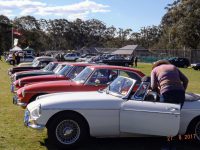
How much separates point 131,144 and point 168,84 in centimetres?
146

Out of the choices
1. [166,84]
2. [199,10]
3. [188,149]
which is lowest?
[188,149]

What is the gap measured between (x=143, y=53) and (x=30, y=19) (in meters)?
60.2

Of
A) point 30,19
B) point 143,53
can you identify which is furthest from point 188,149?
point 30,19

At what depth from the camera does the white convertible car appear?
7.48 m

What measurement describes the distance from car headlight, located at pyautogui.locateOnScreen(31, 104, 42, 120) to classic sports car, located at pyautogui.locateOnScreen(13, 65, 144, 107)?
3.36 metres

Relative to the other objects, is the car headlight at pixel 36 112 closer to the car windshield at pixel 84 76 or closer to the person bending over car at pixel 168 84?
the person bending over car at pixel 168 84

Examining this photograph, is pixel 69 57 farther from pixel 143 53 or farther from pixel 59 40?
pixel 59 40

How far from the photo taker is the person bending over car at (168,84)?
7.71 m

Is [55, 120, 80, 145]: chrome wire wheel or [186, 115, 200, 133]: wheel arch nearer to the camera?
[55, 120, 80, 145]: chrome wire wheel

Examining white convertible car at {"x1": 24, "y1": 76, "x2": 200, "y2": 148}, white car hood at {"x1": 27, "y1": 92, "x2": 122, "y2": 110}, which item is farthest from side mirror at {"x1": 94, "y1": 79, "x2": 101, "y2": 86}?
white convertible car at {"x1": 24, "y1": 76, "x2": 200, "y2": 148}

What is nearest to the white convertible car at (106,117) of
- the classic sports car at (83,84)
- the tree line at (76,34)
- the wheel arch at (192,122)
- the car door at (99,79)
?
the wheel arch at (192,122)

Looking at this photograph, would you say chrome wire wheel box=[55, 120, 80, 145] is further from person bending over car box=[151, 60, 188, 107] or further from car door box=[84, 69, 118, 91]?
car door box=[84, 69, 118, 91]

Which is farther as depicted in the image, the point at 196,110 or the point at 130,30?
the point at 130,30

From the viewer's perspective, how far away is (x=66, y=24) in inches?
6245
